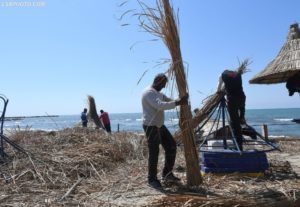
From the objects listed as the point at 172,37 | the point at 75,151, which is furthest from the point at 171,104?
the point at 75,151

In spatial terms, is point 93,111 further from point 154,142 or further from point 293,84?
point 154,142

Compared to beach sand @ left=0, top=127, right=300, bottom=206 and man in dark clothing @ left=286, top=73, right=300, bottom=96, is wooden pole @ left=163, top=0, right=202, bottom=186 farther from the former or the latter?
man in dark clothing @ left=286, top=73, right=300, bottom=96

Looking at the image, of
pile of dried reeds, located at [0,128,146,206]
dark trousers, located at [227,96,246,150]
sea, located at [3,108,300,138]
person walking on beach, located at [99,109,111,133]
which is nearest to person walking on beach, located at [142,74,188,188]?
sea, located at [3,108,300,138]

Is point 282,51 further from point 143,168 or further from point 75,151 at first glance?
point 75,151

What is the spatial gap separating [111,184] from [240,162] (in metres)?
Result: 1.61

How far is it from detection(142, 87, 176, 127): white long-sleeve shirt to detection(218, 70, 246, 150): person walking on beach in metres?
1.04

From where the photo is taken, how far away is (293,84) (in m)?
6.62

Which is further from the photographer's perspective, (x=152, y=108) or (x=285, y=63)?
(x=285, y=63)

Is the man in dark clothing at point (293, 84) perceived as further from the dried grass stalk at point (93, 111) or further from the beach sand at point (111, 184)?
the dried grass stalk at point (93, 111)

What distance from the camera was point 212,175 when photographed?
502 cm

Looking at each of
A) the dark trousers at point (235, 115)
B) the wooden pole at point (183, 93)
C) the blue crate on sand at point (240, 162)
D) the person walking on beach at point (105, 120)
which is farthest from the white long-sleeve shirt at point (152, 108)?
the person walking on beach at point (105, 120)

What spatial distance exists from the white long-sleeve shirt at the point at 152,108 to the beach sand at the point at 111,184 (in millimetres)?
740

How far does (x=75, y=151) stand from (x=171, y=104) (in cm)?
315

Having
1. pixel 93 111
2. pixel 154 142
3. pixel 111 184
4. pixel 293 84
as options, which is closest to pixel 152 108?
pixel 154 142
